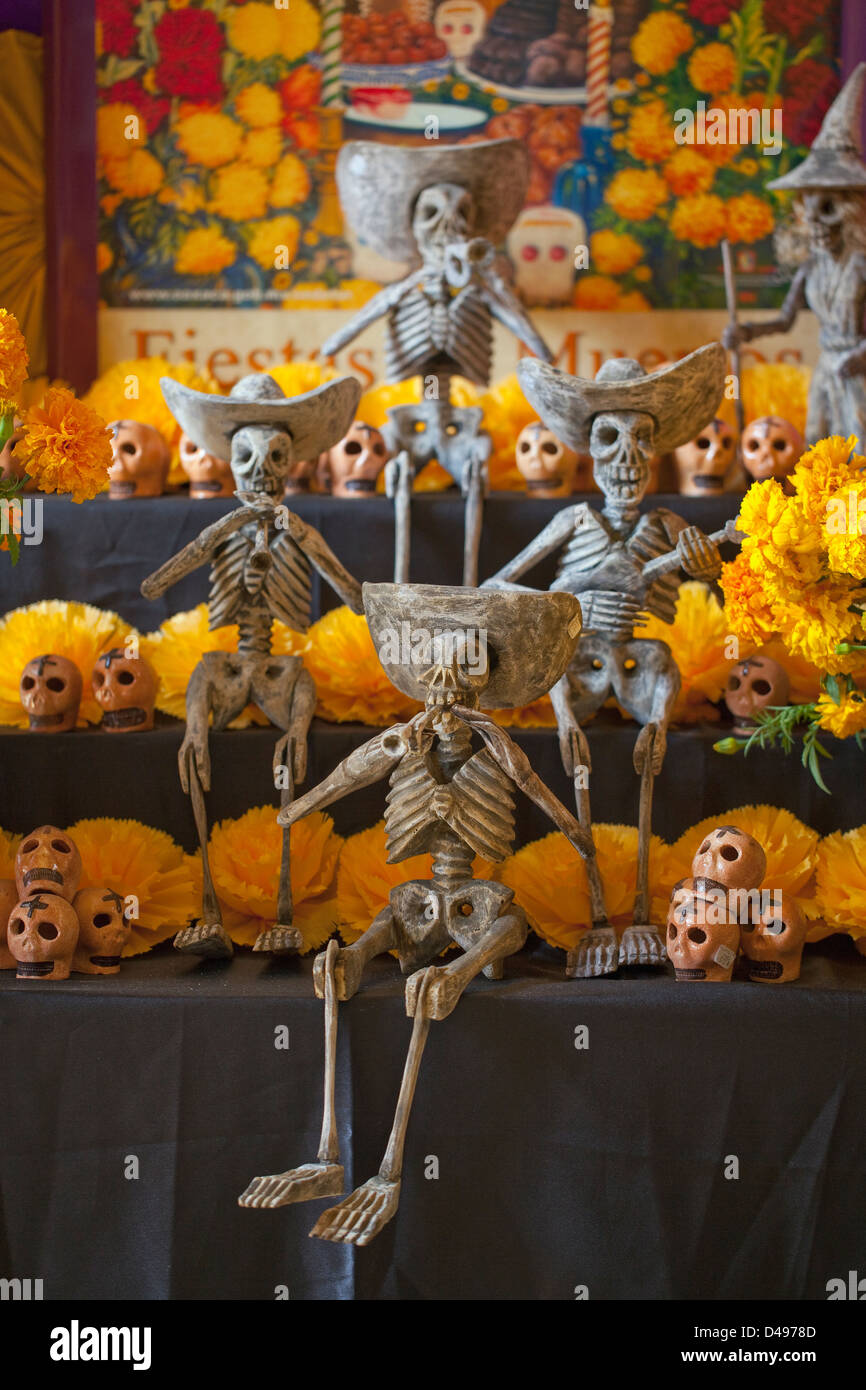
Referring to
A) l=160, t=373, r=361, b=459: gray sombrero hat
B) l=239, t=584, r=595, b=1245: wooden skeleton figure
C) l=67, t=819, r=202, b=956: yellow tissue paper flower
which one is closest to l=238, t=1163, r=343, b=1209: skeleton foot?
l=239, t=584, r=595, b=1245: wooden skeleton figure

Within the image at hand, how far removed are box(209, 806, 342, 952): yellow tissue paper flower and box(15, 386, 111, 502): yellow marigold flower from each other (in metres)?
0.57

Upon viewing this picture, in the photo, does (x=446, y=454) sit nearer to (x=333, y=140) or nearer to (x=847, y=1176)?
(x=333, y=140)

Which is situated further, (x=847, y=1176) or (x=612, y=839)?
(x=612, y=839)

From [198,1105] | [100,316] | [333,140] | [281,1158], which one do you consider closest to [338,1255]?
[281,1158]

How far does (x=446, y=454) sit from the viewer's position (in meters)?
2.75

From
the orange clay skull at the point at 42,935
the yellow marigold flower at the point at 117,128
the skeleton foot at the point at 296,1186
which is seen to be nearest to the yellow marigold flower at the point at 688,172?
the yellow marigold flower at the point at 117,128

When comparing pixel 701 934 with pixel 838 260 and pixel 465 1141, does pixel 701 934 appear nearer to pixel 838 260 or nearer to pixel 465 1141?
pixel 465 1141

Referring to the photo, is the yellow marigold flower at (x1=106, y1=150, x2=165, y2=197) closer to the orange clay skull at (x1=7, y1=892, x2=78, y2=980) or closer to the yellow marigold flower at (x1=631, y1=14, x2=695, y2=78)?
the yellow marigold flower at (x1=631, y1=14, x2=695, y2=78)

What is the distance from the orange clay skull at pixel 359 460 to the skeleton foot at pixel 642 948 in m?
1.02

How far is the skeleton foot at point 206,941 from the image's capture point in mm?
2098

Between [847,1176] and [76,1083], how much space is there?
38.8 inches

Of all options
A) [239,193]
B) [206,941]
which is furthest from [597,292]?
[206,941]

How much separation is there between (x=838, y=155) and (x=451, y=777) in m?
1.47

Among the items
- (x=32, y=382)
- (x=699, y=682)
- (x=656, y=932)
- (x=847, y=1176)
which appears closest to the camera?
(x=847, y=1176)
